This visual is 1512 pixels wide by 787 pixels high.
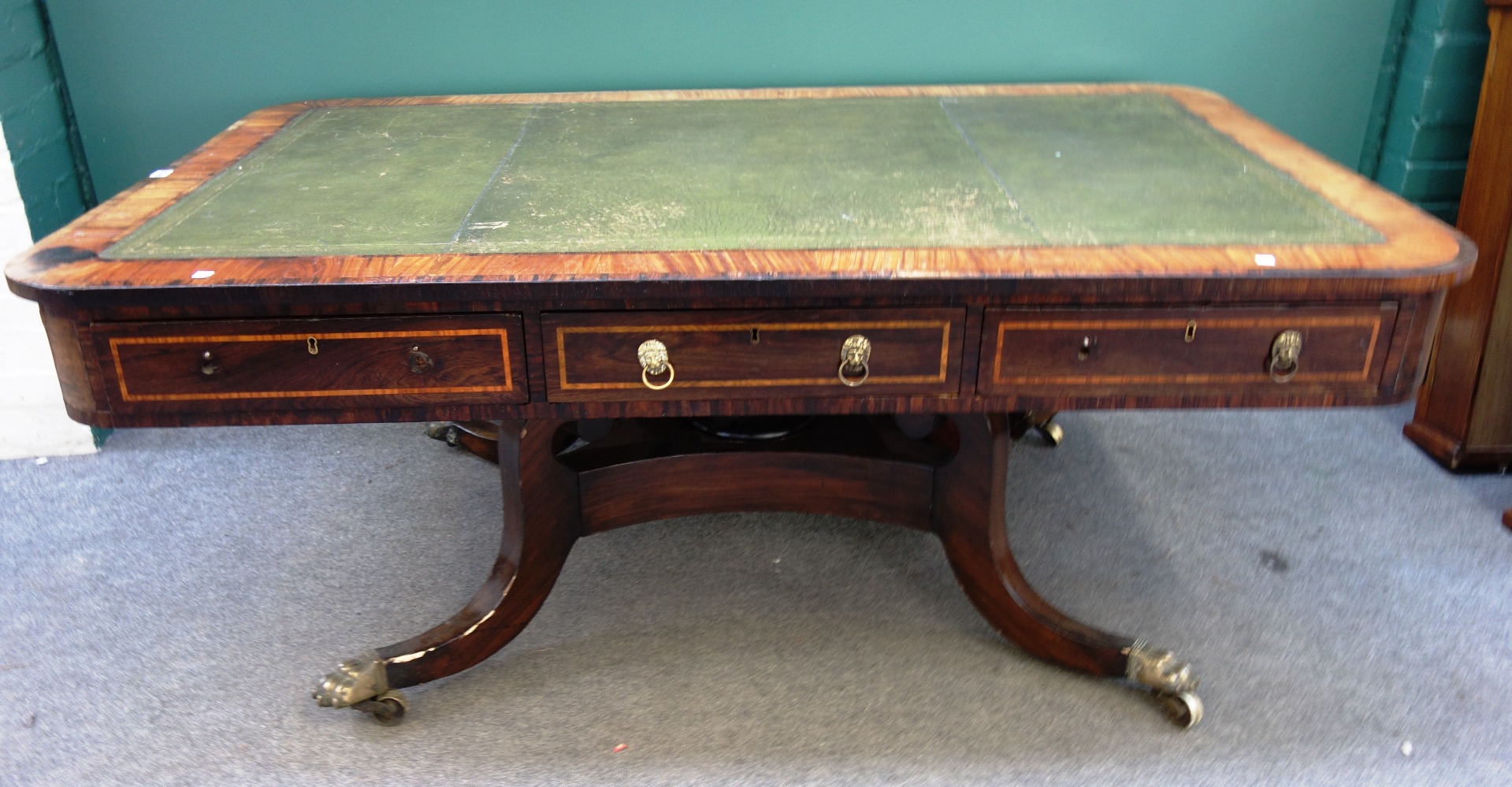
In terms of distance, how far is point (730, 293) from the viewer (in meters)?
1.24

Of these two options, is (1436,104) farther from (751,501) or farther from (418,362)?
(418,362)

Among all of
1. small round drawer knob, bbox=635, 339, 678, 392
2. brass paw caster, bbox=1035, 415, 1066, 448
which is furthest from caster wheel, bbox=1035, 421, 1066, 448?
small round drawer knob, bbox=635, 339, 678, 392

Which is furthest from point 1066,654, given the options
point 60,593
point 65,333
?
point 60,593

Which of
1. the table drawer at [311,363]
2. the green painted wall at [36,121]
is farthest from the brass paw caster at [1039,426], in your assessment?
the green painted wall at [36,121]

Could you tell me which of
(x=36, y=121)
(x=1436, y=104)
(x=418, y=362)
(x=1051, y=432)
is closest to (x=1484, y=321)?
(x=1436, y=104)

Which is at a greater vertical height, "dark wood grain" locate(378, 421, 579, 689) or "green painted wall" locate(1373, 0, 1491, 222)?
"green painted wall" locate(1373, 0, 1491, 222)

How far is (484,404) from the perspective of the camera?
1328 millimetres

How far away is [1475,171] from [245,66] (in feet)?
7.31

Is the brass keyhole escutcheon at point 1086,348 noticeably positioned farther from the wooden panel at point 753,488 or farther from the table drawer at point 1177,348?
the wooden panel at point 753,488

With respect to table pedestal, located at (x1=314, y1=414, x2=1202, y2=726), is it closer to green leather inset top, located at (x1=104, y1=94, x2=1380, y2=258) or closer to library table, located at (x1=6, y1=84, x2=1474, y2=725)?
library table, located at (x1=6, y1=84, x2=1474, y2=725)

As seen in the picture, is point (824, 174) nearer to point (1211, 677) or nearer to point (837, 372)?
point (837, 372)

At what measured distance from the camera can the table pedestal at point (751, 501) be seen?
1.61 meters

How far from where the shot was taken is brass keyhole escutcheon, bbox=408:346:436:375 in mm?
1278

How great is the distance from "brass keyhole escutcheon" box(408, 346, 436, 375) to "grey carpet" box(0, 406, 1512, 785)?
59 centimetres
